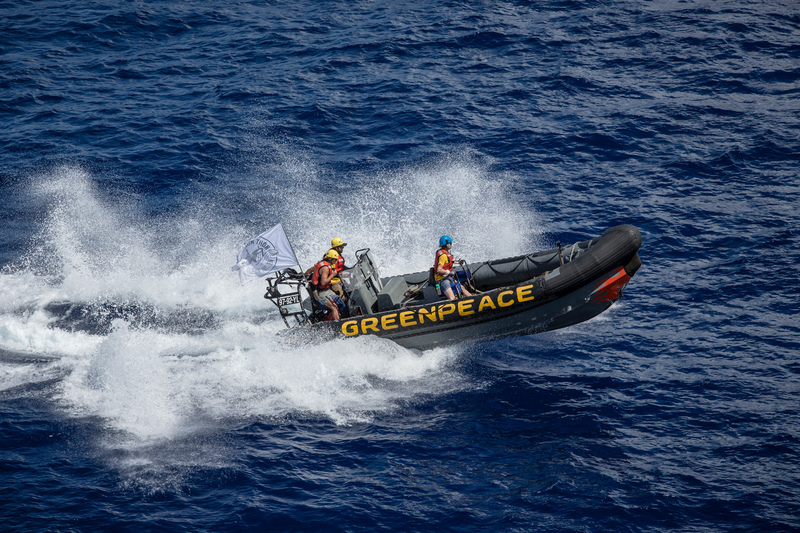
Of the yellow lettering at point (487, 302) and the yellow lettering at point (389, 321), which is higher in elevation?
the yellow lettering at point (487, 302)

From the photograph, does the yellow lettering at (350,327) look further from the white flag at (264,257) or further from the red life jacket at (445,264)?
the red life jacket at (445,264)

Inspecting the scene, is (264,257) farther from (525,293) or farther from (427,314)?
(525,293)

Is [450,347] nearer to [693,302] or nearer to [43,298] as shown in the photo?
[693,302]

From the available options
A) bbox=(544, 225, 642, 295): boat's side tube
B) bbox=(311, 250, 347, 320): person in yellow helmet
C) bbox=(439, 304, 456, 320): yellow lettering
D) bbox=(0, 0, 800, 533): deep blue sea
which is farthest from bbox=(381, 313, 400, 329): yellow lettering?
bbox=(544, 225, 642, 295): boat's side tube

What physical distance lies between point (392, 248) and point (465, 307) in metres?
5.72

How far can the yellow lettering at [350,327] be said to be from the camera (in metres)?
16.1

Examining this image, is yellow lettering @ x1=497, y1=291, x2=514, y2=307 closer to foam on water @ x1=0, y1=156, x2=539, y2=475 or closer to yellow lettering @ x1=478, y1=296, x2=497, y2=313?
yellow lettering @ x1=478, y1=296, x2=497, y2=313

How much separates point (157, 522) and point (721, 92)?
2496cm

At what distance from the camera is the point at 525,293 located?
1511 cm

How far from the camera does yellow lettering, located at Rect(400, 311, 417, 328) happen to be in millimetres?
15789

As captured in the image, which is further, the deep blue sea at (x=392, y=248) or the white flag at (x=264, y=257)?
the white flag at (x=264, y=257)

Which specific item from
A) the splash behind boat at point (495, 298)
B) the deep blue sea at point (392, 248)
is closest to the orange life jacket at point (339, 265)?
the splash behind boat at point (495, 298)

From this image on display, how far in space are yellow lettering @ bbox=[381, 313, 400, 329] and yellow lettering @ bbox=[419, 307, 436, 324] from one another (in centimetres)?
61

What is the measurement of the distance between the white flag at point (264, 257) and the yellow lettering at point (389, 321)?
252 centimetres
